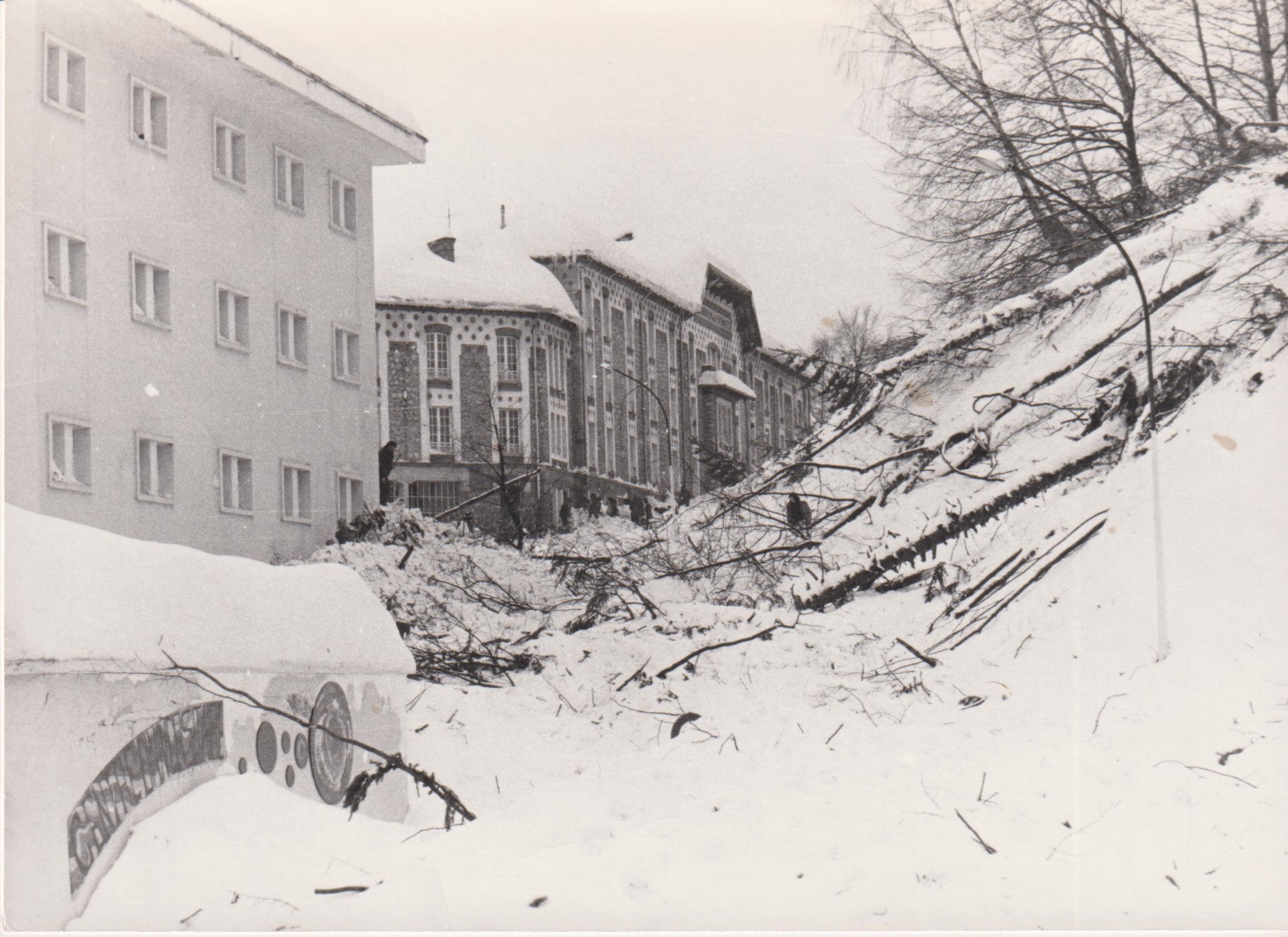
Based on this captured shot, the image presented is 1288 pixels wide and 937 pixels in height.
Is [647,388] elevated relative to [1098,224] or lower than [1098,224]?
lower

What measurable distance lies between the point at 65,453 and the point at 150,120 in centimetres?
223

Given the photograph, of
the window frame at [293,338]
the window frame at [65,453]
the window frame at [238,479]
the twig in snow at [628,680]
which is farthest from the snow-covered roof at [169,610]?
the window frame at [293,338]

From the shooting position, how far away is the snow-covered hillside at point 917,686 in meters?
5.58

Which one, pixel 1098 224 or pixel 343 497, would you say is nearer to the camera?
pixel 343 497

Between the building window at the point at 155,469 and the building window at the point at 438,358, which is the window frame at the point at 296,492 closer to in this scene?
the building window at the point at 155,469

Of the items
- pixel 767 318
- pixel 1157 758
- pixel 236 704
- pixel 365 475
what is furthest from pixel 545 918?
pixel 767 318

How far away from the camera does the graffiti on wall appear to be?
15.1 ft

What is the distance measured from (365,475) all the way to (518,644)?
5.19 feet

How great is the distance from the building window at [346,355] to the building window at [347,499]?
68 cm

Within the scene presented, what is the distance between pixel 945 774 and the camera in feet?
21.6

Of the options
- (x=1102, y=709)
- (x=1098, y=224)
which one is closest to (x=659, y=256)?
(x=1098, y=224)

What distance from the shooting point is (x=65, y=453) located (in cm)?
680

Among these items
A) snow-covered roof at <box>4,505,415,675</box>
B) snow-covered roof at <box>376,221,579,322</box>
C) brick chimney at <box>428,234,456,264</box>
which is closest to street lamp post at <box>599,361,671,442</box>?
snow-covered roof at <box>376,221,579,322</box>

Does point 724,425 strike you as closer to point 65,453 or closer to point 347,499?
point 347,499
